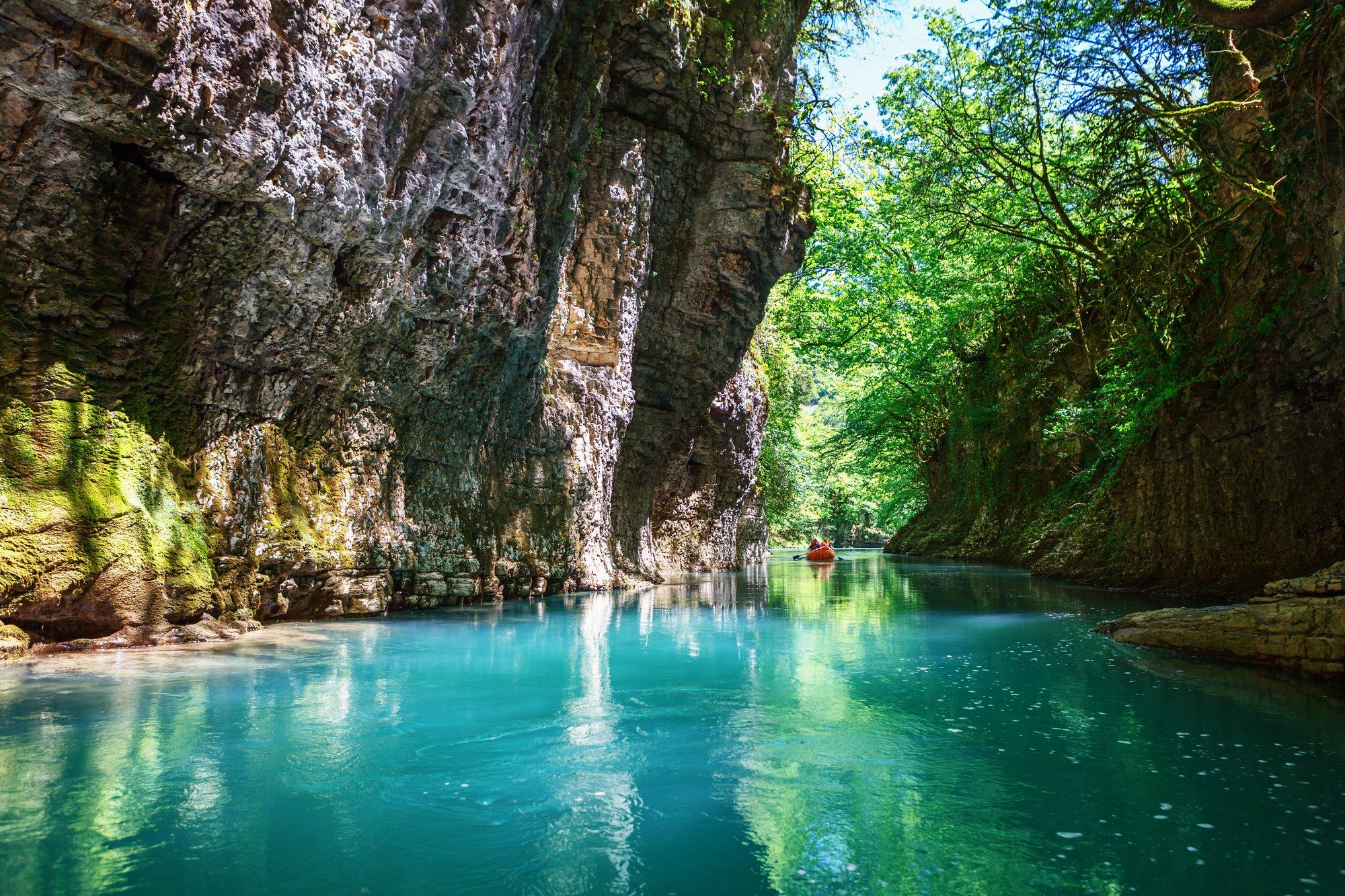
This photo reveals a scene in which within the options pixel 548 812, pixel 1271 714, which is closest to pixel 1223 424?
pixel 1271 714

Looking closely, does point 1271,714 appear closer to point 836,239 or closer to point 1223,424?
point 1223,424

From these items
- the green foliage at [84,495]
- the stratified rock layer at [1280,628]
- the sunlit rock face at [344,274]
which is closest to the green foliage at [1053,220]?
the sunlit rock face at [344,274]

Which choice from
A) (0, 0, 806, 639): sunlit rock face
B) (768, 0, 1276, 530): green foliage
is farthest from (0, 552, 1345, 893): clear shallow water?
(768, 0, 1276, 530): green foliage

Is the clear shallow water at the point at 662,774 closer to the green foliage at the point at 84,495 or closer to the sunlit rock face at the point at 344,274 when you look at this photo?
the green foliage at the point at 84,495

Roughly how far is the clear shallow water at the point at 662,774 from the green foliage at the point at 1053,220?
24.6 ft

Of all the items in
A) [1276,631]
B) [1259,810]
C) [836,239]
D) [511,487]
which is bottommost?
[1259,810]

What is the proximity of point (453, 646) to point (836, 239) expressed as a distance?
833 inches

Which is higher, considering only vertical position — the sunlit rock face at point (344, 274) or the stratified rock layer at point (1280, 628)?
the sunlit rock face at point (344, 274)

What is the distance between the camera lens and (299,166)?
28.3ft

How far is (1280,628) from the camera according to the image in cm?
738

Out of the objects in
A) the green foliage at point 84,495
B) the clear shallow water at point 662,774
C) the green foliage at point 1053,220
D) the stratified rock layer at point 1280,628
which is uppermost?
the green foliage at point 1053,220

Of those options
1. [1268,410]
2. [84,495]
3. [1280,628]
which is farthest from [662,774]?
[1268,410]

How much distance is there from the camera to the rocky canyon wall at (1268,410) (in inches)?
372

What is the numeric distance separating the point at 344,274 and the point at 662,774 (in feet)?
25.9
